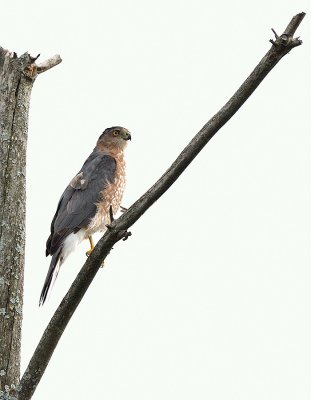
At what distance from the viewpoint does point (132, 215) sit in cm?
371

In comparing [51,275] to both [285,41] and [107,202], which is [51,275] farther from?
[285,41]

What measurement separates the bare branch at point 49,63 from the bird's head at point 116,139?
2.84 metres

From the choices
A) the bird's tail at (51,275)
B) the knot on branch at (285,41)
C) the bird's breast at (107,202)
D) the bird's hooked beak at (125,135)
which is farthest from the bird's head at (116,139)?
the knot on branch at (285,41)

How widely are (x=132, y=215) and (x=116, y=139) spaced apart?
14.5 feet

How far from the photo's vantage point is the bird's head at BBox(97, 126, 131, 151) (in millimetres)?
8031

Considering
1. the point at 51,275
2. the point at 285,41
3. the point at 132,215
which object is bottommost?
the point at 132,215

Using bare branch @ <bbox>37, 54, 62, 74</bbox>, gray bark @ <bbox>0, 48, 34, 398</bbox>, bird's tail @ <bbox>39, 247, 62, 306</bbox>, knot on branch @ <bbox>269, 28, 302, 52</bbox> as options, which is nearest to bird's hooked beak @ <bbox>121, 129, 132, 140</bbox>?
bird's tail @ <bbox>39, 247, 62, 306</bbox>

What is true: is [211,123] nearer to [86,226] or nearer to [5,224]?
[5,224]

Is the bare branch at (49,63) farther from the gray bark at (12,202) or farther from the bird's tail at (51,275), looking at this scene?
the bird's tail at (51,275)

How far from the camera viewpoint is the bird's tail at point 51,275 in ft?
19.0

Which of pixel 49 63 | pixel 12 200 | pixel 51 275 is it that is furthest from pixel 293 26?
pixel 51 275

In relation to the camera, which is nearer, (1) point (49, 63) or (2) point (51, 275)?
(1) point (49, 63)

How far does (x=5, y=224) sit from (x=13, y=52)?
120cm

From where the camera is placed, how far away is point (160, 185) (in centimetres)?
367
